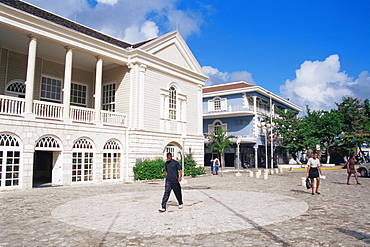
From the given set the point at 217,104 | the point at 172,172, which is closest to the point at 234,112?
the point at 217,104

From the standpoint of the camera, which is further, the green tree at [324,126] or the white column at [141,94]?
the green tree at [324,126]

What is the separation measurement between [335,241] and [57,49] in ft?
56.8

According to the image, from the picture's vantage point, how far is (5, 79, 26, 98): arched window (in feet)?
57.3

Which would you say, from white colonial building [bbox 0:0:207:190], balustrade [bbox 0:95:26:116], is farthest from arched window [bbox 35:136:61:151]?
balustrade [bbox 0:95:26:116]

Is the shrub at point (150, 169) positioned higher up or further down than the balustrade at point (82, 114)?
further down

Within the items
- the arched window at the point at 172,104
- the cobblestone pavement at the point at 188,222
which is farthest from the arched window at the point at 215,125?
the cobblestone pavement at the point at 188,222

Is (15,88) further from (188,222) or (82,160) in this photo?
(188,222)

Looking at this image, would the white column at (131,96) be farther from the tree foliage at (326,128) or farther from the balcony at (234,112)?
the tree foliage at (326,128)

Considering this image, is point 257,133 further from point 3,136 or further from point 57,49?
point 3,136

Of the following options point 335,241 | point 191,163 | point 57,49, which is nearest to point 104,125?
point 57,49

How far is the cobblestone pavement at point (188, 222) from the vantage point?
5.95 metres

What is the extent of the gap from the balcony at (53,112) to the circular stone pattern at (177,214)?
20.7 feet

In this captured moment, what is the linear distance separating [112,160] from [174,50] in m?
9.97

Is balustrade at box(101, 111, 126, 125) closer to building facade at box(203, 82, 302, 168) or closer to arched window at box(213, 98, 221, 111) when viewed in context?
building facade at box(203, 82, 302, 168)
